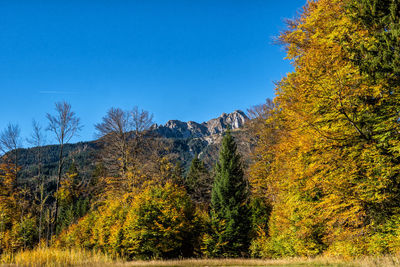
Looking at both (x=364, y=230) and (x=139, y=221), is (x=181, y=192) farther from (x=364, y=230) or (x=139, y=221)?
(x=364, y=230)

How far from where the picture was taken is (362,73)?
729 cm

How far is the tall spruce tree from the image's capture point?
22.3 meters

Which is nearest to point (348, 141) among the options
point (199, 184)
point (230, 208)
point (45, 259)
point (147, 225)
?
point (45, 259)

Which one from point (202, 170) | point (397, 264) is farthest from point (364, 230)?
point (202, 170)

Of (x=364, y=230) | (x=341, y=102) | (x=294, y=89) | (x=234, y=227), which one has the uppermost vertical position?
(x=294, y=89)

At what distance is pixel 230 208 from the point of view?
23.7 meters

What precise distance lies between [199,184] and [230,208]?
536 inches

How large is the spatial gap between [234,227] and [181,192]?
7277mm

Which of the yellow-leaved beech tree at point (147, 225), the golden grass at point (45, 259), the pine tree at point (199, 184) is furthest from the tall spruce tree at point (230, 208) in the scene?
the golden grass at point (45, 259)

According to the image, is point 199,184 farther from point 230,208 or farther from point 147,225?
point 147,225

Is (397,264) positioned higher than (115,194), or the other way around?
(115,194)

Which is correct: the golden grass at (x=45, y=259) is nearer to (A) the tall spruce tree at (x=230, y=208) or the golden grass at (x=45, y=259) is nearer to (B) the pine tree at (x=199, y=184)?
(A) the tall spruce tree at (x=230, y=208)

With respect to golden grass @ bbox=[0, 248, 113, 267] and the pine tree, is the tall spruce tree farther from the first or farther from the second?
golden grass @ bbox=[0, 248, 113, 267]

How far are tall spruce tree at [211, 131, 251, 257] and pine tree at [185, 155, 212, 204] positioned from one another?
214 inches
